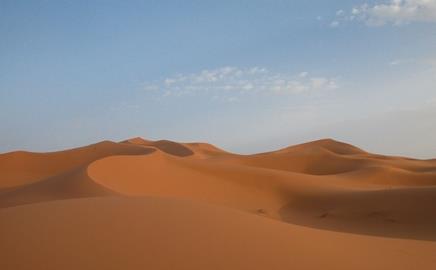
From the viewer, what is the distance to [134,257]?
4.34 m

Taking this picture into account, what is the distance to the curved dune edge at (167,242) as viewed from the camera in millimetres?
4281

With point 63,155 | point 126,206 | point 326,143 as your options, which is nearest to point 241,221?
point 126,206

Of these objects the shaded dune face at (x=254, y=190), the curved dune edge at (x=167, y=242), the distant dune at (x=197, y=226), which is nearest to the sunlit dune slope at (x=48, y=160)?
the shaded dune face at (x=254, y=190)

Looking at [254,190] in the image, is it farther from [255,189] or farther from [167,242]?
[167,242]

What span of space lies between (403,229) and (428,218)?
3.75 feet

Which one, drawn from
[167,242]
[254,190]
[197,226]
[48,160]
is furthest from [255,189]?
[48,160]

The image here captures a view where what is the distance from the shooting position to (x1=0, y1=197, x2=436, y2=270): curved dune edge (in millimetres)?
4281

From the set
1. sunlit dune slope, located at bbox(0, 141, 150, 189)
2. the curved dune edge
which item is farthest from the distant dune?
sunlit dune slope, located at bbox(0, 141, 150, 189)

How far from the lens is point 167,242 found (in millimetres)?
4840

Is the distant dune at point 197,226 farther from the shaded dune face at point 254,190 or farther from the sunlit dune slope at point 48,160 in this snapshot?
the sunlit dune slope at point 48,160

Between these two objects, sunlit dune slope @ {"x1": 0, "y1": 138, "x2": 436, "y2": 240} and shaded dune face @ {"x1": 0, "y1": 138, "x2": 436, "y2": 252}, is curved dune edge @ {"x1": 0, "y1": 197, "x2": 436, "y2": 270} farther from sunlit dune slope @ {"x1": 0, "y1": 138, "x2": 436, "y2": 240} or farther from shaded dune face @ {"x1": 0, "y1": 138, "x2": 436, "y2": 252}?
sunlit dune slope @ {"x1": 0, "y1": 138, "x2": 436, "y2": 240}

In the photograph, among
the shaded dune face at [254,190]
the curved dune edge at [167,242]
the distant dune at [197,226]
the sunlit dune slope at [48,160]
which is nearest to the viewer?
the curved dune edge at [167,242]

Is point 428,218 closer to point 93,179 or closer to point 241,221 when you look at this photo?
point 241,221

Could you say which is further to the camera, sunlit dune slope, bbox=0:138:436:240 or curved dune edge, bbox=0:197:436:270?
sunlit dune slope, bbox=0:138:436:240
